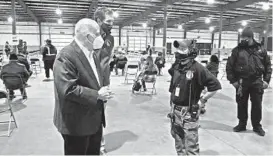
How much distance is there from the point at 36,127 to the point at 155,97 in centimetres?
304

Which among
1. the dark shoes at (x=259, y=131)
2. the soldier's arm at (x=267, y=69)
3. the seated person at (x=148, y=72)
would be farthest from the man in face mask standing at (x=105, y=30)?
the seated person at (x=148, y=72)

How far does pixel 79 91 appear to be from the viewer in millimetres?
1321

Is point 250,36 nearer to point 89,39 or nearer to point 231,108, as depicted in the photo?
point 231,108

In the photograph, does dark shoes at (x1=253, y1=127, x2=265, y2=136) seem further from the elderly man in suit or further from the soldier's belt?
the elderly man in suit

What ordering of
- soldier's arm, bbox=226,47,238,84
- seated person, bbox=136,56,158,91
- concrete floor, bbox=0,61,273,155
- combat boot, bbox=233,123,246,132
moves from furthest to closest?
seated person, bbox=136,56,158,91
combat boot, bbox=233,123,246,132
soldier's arm, bbox=226,47,238,84
concrete floor, bbox=0,61,273,155

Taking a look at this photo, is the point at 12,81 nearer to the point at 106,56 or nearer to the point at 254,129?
the point at 106,56

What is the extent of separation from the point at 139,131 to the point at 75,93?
7.03ft

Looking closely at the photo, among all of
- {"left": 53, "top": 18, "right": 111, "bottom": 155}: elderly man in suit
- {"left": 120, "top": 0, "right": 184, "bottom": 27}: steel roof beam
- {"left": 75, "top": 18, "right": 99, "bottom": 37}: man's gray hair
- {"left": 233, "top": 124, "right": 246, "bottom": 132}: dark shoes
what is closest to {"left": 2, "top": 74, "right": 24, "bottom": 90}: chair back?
{"left": 53, "top": 18, "right": 111, "bottom": 155}: elderly man in suit

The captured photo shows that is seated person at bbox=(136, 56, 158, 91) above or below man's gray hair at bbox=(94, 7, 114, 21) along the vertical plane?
below

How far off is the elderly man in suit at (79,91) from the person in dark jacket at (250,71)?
2.35 m

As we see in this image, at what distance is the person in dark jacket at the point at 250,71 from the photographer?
10.1 feet

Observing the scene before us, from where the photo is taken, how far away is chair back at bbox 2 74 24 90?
15.0 ft

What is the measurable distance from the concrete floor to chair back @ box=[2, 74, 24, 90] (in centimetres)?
41

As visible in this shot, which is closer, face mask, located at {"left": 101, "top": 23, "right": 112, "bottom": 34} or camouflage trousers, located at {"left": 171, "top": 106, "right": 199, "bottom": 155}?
camouflage trousers, located at {"left": 171, "top": 106, "right": 199, "bottom": 155}
